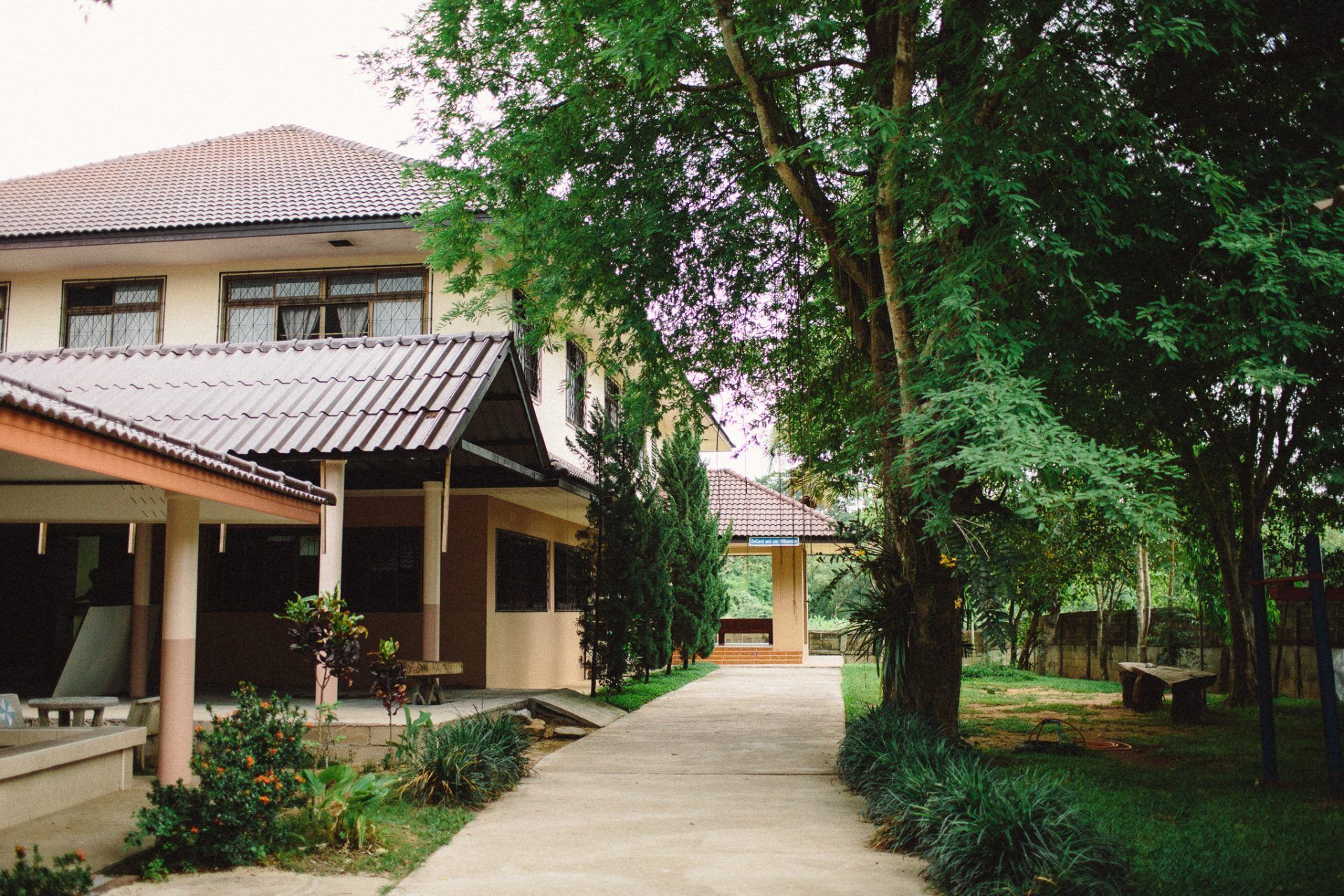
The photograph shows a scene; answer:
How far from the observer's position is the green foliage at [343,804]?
22.0 feet

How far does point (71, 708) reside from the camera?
28.9ft

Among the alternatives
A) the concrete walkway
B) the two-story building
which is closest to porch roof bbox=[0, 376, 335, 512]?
the two-story building

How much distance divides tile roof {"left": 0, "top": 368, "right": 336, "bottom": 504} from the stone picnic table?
2.48m

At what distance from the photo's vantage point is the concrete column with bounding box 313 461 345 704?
9594 millimetres

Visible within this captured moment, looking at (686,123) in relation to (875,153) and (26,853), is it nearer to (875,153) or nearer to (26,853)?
(875,153)

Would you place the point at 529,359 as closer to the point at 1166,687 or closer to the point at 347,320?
the point at 347,320

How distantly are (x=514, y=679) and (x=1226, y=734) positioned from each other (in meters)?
9.63

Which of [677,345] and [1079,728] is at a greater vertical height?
[677,345]

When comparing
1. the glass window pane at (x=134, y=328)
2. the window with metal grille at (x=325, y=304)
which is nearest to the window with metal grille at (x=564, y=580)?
the window with metal grille at (x=325, y=304)

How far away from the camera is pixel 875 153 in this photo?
9211 millimetres

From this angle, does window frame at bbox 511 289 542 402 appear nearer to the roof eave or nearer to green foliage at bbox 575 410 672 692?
green foliage at bbox 575 410 672 692

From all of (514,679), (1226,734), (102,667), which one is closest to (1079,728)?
(1226,734)

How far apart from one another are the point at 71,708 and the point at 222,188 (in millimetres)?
11121

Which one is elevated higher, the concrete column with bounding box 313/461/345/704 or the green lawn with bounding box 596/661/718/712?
the concrete column with bounding box 313/461/345/704
